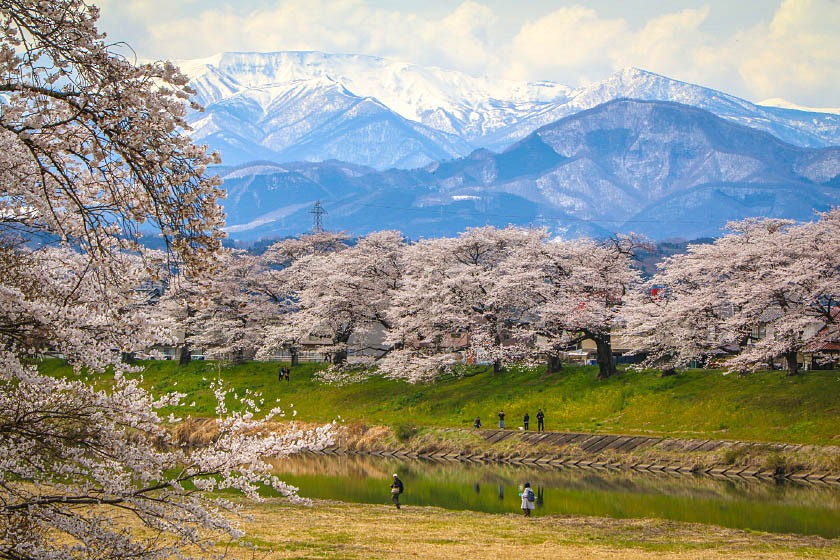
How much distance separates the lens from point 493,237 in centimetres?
6194

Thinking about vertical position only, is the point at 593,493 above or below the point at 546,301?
below

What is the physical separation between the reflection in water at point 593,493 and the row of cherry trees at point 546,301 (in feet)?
40.2

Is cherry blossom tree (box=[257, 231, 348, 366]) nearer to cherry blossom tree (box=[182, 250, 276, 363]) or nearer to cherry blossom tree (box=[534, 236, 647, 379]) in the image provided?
cherry blossom tree (box=[182, 250, 276, 363])

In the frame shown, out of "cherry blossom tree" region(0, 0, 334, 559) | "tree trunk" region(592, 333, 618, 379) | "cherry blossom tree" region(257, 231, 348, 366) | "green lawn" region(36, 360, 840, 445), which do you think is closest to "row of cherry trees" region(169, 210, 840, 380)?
"tree trunk" region(592, 333, 618, 379)

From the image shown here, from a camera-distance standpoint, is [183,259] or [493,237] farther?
[493,237]

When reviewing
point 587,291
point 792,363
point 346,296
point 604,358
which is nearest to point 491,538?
point 792,363

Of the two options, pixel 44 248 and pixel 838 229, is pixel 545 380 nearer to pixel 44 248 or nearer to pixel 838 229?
pixel 838 229

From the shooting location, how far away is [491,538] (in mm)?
23344

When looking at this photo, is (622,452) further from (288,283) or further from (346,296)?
(288,283)

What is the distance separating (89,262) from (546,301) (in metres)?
48.9

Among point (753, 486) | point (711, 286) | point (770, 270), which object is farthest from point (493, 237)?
point (753, 486)

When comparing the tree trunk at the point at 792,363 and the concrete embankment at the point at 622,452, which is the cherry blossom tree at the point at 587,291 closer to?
the concrete embankment at the point at 622,452

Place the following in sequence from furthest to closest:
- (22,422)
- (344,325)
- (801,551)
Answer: (344,325), (801,551), (22,422)

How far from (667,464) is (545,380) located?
16.8m
